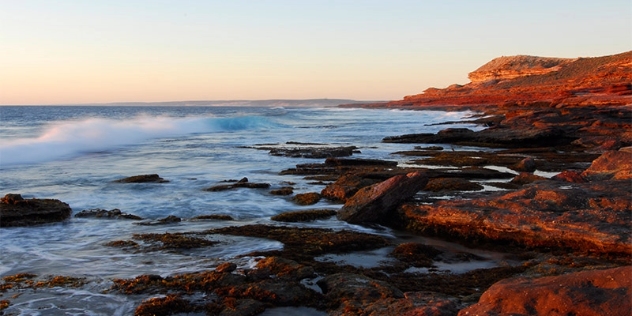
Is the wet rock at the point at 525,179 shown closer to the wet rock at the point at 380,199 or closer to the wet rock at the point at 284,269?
the wet rock at the point at 380,199

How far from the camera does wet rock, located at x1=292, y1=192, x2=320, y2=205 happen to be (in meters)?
12.0

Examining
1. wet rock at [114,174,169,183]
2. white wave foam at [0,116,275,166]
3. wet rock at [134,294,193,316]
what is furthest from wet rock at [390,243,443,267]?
white wave foam at [0,116,275,166]

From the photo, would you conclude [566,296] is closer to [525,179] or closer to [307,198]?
[307,198]

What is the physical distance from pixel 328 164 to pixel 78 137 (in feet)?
62.9

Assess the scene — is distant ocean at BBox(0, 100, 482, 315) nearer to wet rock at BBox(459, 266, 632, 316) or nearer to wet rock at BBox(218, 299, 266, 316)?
wet rock at BBox(218, 299, 266, 316)

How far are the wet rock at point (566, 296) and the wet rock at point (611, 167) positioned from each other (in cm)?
686

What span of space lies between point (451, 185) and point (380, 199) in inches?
131

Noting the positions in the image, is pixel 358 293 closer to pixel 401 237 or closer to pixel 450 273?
pixel 450 273

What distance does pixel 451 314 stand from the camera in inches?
188

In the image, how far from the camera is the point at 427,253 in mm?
7836

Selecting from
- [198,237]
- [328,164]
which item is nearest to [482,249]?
[198,237]

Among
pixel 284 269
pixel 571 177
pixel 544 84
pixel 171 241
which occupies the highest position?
pixel 544 84

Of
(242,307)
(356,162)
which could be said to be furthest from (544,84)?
(242,307)

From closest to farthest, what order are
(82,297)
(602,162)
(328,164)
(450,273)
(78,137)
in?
(82,297), (450,273), (602,162), (328,164), (78,137)
